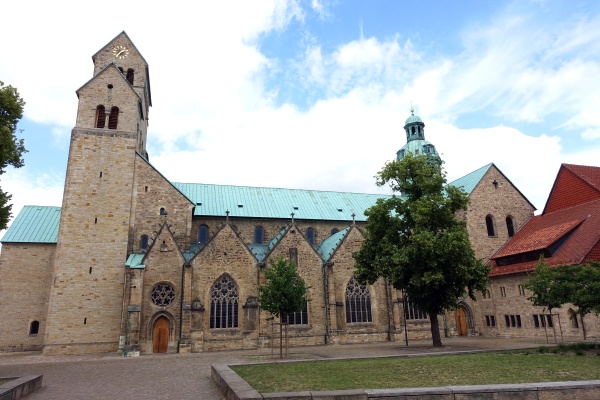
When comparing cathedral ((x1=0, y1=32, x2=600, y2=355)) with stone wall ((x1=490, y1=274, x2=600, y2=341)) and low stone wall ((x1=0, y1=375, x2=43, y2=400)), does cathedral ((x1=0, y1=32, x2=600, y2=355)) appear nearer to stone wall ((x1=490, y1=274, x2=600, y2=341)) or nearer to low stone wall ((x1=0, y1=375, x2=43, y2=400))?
stone wall ((x1=490, y1=274, x2=600, y2=341))

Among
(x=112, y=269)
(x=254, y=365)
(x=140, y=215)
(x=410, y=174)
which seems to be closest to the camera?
(x=254, y=365)

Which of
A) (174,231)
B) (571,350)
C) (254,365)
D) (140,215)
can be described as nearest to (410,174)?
(571,350)

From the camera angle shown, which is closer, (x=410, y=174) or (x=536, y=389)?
(x=536, y=389)

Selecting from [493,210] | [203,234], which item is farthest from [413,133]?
[203,234]

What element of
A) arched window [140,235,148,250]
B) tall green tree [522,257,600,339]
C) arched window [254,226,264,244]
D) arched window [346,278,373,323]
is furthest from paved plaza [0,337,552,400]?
arched window [254,226,264,244]

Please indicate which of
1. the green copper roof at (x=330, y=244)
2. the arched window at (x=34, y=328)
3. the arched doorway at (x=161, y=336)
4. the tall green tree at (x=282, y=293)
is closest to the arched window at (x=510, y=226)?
the green copper roof at (x=330, y=244)

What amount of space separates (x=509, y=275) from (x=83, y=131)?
3599 centimetres

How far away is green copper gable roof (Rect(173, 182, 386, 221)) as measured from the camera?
39375 millimetres

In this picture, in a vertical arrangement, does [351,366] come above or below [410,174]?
below

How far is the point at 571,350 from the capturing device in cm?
1970

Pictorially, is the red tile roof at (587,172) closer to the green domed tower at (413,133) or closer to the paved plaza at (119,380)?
the green domed tower at (413,133)

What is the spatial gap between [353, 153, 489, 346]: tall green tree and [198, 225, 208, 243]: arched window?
15.0 meters

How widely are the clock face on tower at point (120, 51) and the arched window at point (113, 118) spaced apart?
6.66 metres

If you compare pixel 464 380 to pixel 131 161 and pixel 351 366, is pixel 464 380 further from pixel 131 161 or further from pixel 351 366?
pixel 131 161
